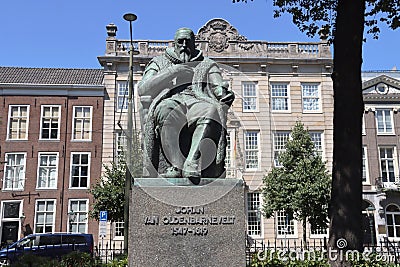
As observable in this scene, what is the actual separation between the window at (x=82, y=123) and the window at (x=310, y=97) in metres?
15.8

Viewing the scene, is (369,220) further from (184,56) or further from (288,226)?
(184,56)

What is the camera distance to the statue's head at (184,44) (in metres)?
6.81

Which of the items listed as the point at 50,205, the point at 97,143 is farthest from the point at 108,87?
the point at 50,205

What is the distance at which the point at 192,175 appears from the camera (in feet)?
19.4

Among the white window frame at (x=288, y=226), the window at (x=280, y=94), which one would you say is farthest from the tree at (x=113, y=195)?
the window at (x=280, y=94)

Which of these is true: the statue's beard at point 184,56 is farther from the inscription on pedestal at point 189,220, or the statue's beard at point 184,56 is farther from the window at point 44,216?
the window at point 44,216

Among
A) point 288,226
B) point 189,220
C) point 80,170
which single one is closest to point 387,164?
point 288,226

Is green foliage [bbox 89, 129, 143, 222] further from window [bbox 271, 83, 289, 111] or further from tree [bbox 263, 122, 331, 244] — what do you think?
window [bbox 271, 83, 289, 111]

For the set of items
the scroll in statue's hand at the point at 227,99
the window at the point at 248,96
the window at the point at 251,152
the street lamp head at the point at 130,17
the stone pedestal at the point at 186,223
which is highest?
the street lamp head at the point at 130,17

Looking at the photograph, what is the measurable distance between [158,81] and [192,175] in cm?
157

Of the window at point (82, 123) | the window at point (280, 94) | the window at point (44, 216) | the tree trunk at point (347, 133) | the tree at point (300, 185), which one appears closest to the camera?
the tree trunk at point (347, 133)

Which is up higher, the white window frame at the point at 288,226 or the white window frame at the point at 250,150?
the white window frame at the point at 250,150

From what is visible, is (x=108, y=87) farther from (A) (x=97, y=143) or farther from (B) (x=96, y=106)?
(A) (x=97, y=143)

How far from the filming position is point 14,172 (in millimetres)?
29406
